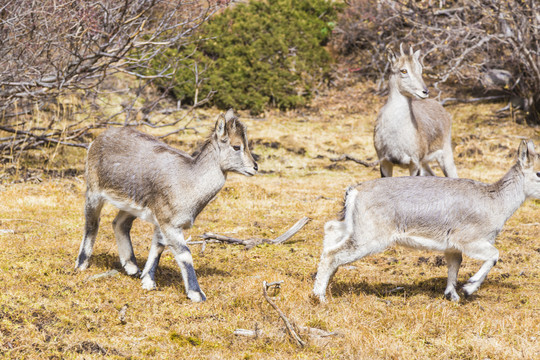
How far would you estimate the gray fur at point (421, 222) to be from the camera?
6.75 meters

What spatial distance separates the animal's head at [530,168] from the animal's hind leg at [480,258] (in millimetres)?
971

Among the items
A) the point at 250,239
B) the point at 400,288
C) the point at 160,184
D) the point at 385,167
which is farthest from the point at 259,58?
the point at 400,288

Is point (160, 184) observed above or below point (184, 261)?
above

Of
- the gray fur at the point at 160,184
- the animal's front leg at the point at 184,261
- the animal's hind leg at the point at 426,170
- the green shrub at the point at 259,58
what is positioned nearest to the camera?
the animal's front leg at the point at 184,261

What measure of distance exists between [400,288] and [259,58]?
48.3 feet

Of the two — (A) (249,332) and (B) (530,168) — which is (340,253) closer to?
(A) (249,332)

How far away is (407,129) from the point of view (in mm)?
11469

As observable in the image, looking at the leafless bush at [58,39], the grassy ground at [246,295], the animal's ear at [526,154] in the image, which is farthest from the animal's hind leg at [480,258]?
the leafless bush at [58,39]

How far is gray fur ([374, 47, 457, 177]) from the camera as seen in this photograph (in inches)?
449

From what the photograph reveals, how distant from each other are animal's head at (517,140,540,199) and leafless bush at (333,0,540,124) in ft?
32.8

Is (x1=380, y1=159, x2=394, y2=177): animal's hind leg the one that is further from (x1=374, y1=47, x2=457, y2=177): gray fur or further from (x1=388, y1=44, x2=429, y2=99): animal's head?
(x1=388, y1=44, x2=429, y2=99): animal's head

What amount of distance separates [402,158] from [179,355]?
6.97m

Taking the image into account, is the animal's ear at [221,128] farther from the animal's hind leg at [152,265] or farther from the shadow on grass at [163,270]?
the shadow on grass at [163,270]

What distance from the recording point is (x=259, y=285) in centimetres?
728
